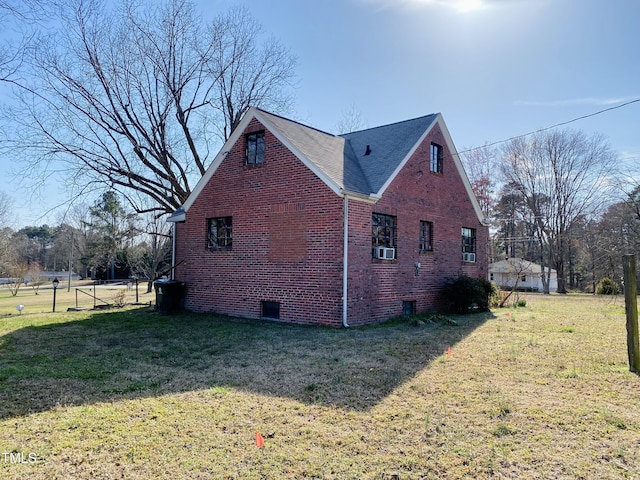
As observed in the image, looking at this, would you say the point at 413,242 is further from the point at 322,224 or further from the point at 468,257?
the point at 468,257

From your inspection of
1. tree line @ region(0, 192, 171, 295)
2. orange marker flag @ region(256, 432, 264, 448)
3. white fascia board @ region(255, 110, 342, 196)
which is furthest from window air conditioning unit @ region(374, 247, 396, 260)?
tree line @ region(0, 192, 171, 295)

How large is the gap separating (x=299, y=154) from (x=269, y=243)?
260cm

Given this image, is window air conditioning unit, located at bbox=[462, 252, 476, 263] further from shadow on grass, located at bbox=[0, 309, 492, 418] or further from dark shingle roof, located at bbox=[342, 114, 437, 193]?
dark shingle roof, located at bbox=[342, 114, 437, 193]

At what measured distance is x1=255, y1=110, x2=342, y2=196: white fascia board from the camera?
10.1 m

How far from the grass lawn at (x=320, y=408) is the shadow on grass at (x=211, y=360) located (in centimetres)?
4

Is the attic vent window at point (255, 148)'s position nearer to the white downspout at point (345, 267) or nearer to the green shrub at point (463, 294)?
the white downspout at point (345, 267)

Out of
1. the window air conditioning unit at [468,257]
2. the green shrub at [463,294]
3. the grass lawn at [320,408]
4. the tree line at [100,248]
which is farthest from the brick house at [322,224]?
the tree line at [100,248]

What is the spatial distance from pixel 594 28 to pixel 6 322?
16525 millimetres

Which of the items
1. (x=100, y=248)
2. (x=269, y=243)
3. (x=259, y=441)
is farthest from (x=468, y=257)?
(x=100, y=248)

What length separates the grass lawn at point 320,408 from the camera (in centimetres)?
315

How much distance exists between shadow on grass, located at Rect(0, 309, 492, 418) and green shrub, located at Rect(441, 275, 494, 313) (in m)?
2.39

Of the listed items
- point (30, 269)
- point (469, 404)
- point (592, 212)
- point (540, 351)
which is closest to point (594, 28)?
point (540, 351)

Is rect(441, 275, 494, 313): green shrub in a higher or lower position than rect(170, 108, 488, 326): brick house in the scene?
lower

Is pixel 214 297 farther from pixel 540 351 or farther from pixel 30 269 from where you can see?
pixel 30 269
